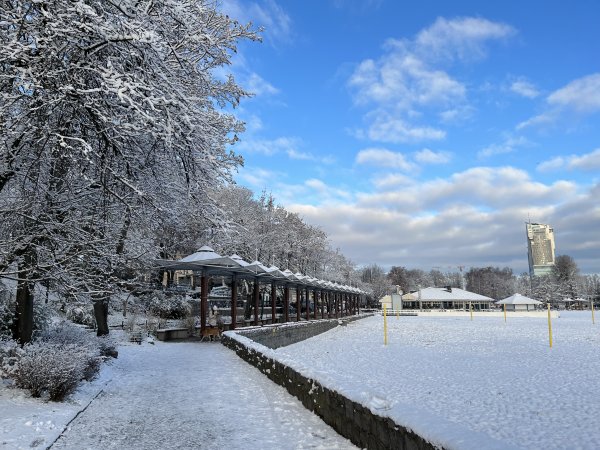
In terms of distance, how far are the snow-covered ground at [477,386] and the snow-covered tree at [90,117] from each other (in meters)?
4.38

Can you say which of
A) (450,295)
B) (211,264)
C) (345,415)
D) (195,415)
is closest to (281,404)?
(195,415)

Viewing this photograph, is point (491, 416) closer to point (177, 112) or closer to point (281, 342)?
point (177, 112)

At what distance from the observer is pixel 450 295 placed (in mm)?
90875

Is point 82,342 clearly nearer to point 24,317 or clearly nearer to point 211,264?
point 24,317

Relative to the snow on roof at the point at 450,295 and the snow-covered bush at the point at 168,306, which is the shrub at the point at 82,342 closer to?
the snow-covered bush at the point at 168,306

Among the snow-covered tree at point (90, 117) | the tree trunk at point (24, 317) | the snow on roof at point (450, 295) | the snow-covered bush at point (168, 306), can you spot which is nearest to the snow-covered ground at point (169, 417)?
the tree trunk at point (24, 317)

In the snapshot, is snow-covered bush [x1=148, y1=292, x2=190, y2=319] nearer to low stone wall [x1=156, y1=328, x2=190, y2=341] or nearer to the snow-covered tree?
low stone wall [x1=156, y1=328, x2=190, y2=341]

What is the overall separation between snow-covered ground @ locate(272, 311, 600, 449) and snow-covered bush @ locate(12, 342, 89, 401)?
12.5 ft

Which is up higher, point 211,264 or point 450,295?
point 211,264

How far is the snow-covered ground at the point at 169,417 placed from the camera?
6008 millimetres

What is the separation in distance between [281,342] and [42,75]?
64.9 ft

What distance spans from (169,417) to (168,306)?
25.2 metres

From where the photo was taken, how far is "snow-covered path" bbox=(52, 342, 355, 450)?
6.09 metres

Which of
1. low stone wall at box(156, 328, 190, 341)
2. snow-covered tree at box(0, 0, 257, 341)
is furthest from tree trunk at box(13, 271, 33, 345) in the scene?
low stone wall at box(156, 328, 190, 341)
